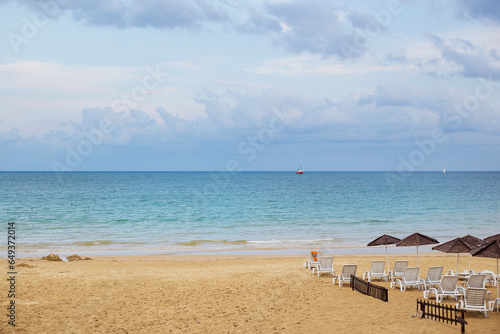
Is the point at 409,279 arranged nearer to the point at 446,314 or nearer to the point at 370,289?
the point at 370,289

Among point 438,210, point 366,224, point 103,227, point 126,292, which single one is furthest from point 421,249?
point 438,210

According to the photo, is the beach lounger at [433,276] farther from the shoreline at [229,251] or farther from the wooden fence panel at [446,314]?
the shoreline at [229,251]

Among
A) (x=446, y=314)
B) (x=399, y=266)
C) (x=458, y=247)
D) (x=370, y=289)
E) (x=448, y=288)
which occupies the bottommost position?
(x=370, y=289)

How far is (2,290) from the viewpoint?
14.2 metres

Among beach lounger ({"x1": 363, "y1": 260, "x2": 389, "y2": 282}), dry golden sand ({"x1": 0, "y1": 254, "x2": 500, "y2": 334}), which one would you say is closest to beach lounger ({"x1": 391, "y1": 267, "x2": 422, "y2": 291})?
dry golden sand ({"x1": 0, "y1": 254, "x2": 500, "y2": 334})

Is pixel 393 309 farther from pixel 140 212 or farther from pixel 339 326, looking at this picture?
pixel 140 212

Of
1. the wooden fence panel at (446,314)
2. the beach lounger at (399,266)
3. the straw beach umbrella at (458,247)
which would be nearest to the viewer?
the wooden fence panel at (446,314)

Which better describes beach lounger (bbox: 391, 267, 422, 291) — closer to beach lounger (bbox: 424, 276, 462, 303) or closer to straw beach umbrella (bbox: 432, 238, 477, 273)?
straw beach umbrella (bbox: 432, 238, 477, 273)

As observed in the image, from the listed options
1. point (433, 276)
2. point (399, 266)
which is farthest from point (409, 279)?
point (399, 266)

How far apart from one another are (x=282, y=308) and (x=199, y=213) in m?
37.8

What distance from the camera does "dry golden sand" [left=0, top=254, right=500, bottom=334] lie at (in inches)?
428

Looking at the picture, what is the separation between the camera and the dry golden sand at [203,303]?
35.7 ft

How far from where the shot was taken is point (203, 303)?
43.0ft

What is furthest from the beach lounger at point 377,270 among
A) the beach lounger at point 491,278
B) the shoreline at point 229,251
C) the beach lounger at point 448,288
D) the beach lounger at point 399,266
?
the shoreline at point 229,251
